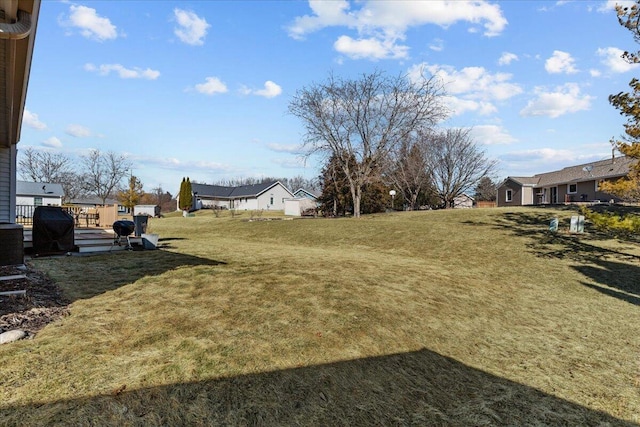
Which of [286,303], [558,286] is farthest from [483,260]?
[286,303]

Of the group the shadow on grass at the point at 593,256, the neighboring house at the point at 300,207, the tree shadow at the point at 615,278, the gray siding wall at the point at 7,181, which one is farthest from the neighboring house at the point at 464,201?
the gray siding wall at the point at 7,181

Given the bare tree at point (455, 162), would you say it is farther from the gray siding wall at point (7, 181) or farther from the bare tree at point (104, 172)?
the bare tree at point (104, 172)

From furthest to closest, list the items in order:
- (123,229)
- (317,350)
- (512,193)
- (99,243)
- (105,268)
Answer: (512,193)
(123,229)
(99,243)
(105,268)
(317,350)

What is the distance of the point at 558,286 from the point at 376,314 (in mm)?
5586

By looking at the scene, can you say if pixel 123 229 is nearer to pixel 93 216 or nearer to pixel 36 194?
pixel 93 216

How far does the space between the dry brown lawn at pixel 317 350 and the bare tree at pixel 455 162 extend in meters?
26.0

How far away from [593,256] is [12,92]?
14093 mm

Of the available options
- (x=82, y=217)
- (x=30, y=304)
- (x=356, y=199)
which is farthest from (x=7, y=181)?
(x=356, y=199)

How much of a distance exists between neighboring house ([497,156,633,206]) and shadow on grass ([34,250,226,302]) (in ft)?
88.5

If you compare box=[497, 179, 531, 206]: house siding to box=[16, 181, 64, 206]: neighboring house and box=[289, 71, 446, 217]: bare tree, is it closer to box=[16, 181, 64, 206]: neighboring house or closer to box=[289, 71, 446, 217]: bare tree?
box=[289, 71, 446, 217]: bare tree

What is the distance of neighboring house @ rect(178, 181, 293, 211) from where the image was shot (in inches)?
1996

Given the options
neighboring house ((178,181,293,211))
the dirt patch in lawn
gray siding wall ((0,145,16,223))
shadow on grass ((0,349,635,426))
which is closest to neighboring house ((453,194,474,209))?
neighboring house ((178,181,293,211))

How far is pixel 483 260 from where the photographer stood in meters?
10.3

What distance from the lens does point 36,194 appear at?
116ft
